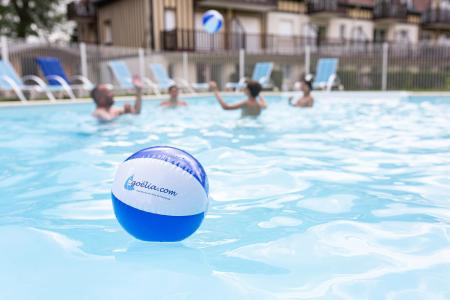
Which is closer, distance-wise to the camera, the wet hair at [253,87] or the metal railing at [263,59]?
the wet hair at [253,87]

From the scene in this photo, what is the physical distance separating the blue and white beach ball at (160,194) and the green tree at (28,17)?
3051 cm

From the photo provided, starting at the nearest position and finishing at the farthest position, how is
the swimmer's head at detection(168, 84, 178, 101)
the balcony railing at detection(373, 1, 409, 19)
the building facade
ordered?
the swimmer's head at detection(168, 84, 178, 101), the building facade, the balcony railing at detection(373, 1, 409, 19)

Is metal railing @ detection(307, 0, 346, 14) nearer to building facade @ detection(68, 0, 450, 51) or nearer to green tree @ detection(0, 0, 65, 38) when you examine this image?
building facade @ detection(68, 0, 450, 51)

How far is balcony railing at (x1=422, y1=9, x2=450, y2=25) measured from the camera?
109ft

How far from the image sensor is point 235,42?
23250 millimetres

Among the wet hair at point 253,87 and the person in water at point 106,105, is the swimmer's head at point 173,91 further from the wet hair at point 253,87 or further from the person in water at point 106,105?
the wet hair at point 253,87

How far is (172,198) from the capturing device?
2.18 metres

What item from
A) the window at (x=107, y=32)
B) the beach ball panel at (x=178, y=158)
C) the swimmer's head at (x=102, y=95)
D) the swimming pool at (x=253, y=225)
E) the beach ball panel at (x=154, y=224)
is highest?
the window at (x=107, y=32)

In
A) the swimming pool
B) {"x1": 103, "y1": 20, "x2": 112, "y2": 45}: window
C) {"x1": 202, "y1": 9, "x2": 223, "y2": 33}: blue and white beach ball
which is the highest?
{"x1": 103, "y1": 20, "x2": 112, "y2": 45}: window

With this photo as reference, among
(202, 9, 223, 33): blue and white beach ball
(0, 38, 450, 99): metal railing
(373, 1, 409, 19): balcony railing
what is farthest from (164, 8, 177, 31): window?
(373, 1, 409, 19): balcony railing

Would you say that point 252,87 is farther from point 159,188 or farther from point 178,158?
point 159,188

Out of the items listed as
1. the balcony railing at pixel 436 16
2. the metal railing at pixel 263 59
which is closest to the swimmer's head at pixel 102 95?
the metal railing at pixel 263 59

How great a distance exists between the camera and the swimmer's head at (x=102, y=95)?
23.9ft

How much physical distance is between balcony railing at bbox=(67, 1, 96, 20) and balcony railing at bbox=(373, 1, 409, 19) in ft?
63.8
